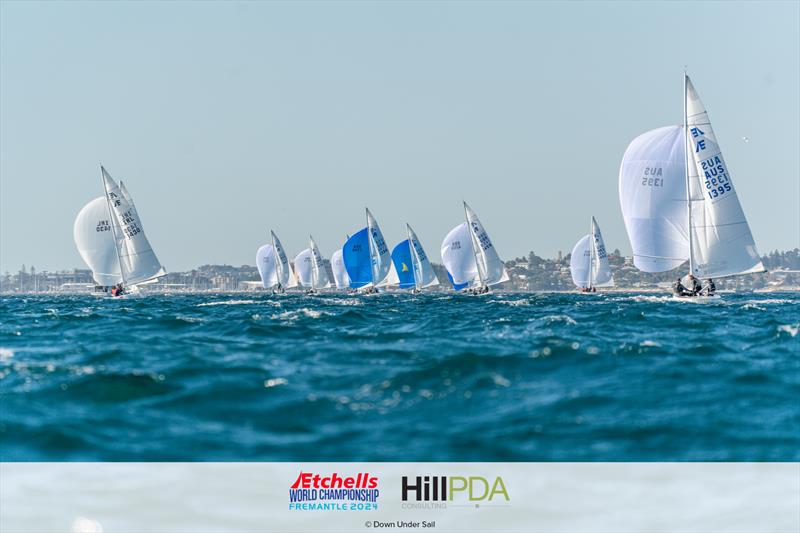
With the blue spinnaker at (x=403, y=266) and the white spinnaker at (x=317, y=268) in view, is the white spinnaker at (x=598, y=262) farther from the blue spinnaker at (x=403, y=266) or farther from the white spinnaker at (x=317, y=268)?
the white spinnaker at (x=317, y=268)

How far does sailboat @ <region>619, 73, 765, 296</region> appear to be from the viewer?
35.9 meters

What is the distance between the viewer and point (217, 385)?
422 inches

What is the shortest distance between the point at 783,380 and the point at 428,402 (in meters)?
5.04

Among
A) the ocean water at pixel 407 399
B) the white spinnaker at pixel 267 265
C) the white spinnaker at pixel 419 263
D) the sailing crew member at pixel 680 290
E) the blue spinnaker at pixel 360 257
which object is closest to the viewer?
the ocean water at pixel 407 399

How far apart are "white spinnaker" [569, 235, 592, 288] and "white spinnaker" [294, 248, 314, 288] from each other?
4088cm

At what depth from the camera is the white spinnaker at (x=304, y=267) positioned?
109938 mm

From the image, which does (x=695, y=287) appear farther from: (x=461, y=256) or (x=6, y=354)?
(x=461, y=256)

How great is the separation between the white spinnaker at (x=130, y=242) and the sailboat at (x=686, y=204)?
32.1 m

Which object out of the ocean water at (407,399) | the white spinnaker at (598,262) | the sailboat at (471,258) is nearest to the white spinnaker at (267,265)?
the sailboat at (471,258)
